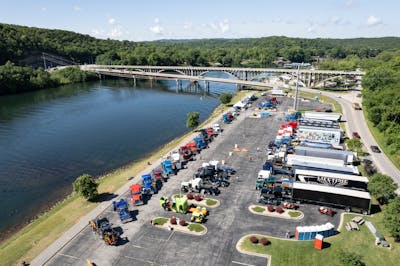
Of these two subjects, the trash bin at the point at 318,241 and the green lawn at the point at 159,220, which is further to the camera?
the green lawn at the point at 159,220

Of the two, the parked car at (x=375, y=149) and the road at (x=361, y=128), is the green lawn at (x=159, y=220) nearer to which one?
the road at (x=361, y=128)

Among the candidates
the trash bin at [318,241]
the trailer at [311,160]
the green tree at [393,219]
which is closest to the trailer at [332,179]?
the trailer at [311,160]

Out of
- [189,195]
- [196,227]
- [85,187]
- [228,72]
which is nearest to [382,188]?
[196,227]

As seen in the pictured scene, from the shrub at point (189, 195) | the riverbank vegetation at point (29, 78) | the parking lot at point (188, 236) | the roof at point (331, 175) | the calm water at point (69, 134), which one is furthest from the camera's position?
the riverbank vegetation at point (29, 78)

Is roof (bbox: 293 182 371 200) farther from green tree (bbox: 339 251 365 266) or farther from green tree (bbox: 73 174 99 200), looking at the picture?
green tree (bbox: 73 174 99 200)

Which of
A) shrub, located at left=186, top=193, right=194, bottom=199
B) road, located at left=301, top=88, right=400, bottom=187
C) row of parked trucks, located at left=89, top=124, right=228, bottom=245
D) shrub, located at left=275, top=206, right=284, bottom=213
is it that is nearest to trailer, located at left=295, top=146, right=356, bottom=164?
road, located at left=301, top=88, right=400, bottom=187
